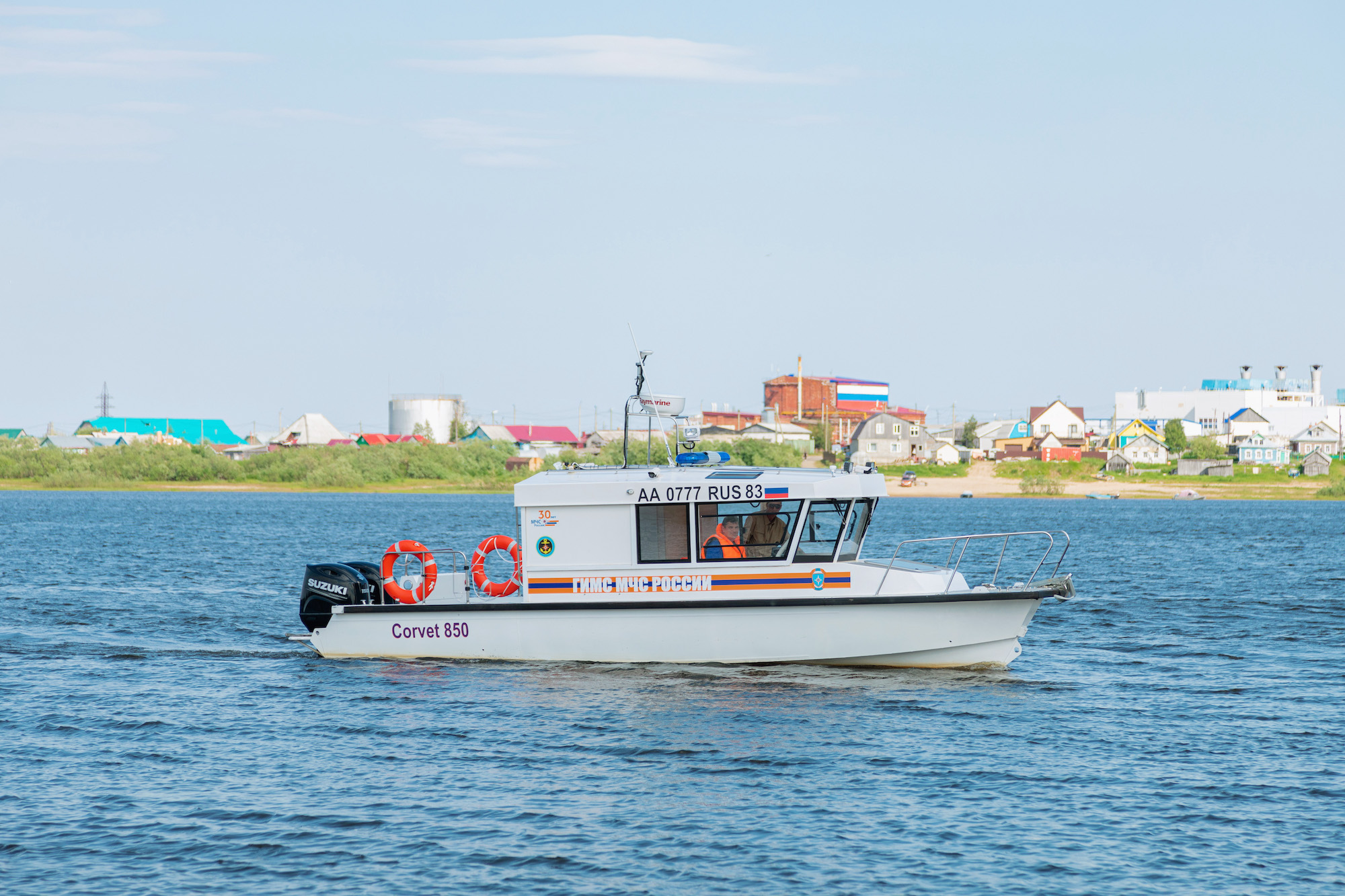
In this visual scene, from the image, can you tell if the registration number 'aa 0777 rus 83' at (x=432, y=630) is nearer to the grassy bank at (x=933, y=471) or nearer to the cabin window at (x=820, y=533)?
the cabin window at (x=820, y=533)

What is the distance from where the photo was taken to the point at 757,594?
16.3 meters

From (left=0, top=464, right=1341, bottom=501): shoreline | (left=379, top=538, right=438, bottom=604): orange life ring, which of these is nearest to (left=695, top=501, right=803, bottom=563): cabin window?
(left=379, top=538, right=438, bottom=604): orange life ring

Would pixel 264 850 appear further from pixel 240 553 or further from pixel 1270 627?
pixel 240 553

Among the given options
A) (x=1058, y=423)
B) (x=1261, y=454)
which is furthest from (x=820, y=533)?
(x=1058, y=423)

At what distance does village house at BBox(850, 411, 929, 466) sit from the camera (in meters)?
116

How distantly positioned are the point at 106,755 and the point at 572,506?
6.26 metres

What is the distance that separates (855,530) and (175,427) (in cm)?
14584

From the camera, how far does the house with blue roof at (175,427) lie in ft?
484

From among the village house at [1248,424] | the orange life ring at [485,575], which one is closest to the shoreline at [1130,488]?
the village house at [1248,424]

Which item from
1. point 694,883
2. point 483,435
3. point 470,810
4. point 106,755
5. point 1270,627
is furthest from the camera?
point 483,435

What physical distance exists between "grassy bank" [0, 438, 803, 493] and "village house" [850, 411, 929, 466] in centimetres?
2392

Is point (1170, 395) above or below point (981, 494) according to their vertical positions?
above

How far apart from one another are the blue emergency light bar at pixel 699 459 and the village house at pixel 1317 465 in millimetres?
101733

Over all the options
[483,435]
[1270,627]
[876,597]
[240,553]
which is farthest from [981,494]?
[876,597]
